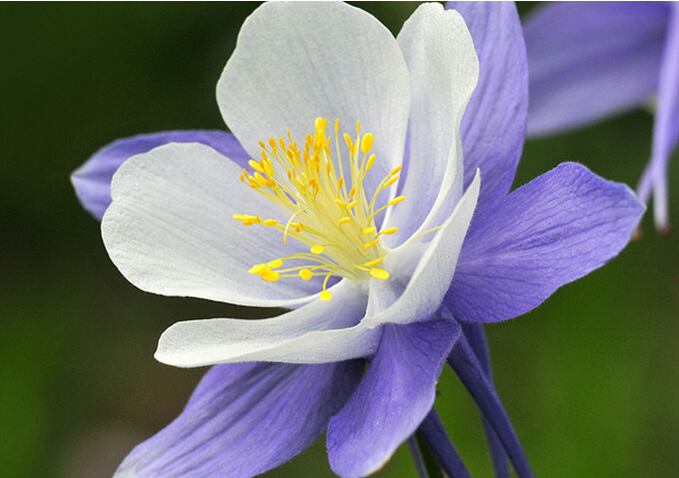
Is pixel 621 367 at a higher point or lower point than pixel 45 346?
Answer: lower

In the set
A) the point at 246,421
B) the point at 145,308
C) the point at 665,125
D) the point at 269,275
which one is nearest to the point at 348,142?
the point at 269,275

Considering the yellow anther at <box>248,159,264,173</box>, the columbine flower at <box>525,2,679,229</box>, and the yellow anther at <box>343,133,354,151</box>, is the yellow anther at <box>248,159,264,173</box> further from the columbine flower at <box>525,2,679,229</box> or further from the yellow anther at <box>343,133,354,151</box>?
the columbine flower at <box>525,2,679,229</box>

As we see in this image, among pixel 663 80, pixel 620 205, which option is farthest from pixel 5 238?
pixel 620 205

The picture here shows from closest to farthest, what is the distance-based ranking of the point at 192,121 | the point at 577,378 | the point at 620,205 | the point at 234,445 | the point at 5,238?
1. the point at 620,205
2. the point at 234,445
3. the point at 577,378
4. the point at 192,121
5. the point at 5,238

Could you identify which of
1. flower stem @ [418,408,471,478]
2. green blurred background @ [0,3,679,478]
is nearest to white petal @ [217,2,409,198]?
flower stem @ [418,408,471,478]

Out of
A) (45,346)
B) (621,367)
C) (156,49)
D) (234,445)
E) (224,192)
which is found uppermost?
(224,192)

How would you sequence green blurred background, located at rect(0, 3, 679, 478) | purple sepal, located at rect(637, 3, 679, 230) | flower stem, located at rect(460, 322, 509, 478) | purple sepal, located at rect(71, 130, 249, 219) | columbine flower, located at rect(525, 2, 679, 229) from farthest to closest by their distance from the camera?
green blurred background, located at rect(0, 3, 679, 478)
columbine flower, located at rect(525, 2, 679, 229)
purple sepal, located at rect(637, 3, 679, 230)
purple sepal, located at rect(71, 130, 249, 219)
flower stem, located at rect(460, 322, 509, 478)

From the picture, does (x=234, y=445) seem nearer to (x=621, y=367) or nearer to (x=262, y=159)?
(x=262, y=159)
